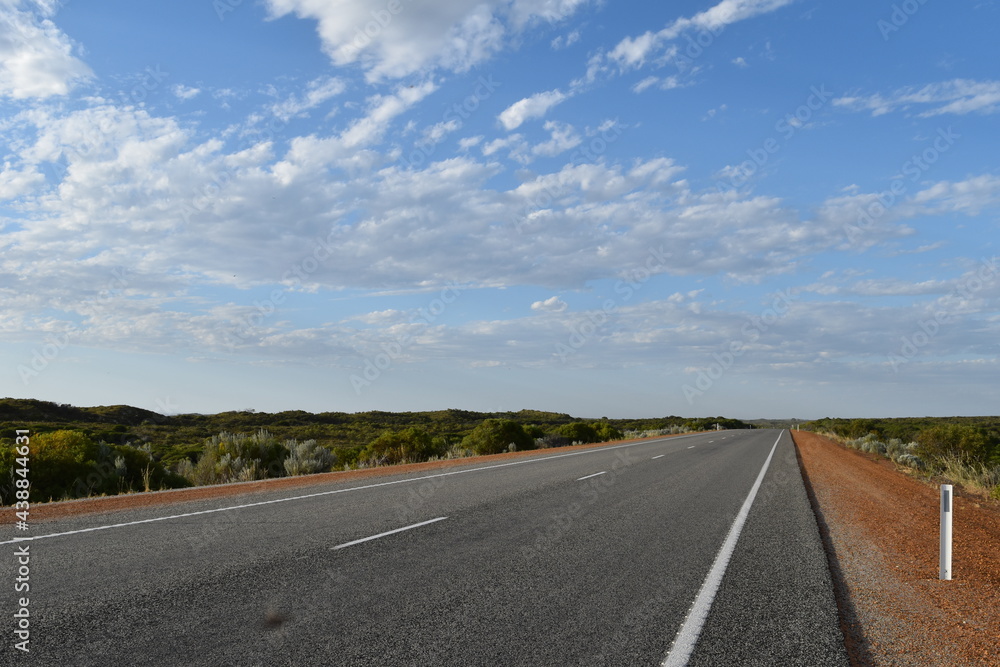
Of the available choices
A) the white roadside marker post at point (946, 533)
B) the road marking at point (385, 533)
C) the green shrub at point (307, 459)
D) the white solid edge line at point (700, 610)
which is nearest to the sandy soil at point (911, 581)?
the white roadside marker post at point (946, 533)

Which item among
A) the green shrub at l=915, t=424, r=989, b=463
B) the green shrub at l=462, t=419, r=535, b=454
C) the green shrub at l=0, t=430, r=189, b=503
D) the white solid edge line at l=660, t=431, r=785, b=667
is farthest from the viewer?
the green shrub at l=462, t=419, r=535, b=454

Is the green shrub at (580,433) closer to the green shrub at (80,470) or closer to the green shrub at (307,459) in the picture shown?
the green shrub at (307,459)

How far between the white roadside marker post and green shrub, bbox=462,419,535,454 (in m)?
27.8

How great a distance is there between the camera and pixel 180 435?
152 feet

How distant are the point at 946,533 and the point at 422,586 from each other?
5.26 metres

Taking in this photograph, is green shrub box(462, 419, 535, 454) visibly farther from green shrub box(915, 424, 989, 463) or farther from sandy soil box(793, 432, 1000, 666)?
sandy soil box(793, 432, 1000, 666)

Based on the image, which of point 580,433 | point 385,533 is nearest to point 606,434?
point 580,433

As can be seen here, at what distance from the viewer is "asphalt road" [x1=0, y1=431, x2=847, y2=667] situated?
4367 mm

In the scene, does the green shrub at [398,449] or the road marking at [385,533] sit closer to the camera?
the road marking at [385,533]

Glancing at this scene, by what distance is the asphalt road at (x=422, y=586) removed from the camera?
437 cm

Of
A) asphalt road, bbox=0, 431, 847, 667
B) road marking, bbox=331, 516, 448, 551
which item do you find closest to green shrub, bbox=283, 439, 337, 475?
asphalt road, bbox=0, 431, 847, 667

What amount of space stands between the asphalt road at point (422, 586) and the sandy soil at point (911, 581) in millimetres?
A: 306

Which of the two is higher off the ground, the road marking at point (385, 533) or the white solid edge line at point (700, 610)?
the road marking at point (385, 533)

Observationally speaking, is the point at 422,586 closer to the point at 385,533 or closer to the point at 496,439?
the point at 385,533
